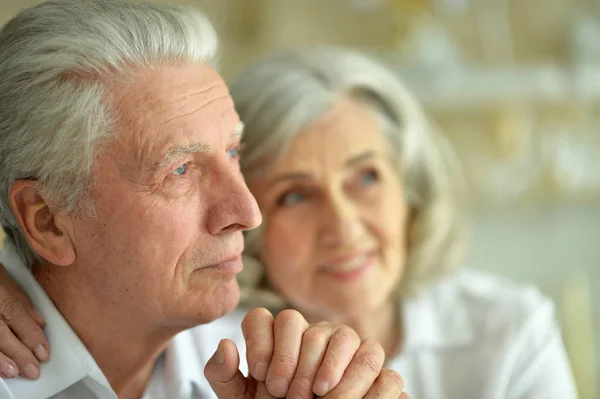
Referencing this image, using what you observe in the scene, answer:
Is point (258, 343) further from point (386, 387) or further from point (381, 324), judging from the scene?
point (381, 324)

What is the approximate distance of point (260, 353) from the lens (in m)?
0.97

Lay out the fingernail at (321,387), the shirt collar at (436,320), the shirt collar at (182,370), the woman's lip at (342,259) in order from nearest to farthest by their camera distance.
→ the fingernail at (321,387) < the shirt collar at (182,370) < the woman's lip at (342,259) < the shirt collar at (436,320)

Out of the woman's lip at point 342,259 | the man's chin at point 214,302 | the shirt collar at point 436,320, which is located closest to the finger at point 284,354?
the man's chin at point 214,302

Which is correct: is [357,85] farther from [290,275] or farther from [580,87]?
[580,87]

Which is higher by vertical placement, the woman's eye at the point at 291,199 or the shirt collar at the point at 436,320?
the woman's eye at the point at 291,199

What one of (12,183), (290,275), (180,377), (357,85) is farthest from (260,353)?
(357,85)

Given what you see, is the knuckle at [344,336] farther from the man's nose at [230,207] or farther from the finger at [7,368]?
the finger at [7,368]

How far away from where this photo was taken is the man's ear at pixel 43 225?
3.52 ft

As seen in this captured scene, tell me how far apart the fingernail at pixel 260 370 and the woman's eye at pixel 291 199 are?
2.14 feet

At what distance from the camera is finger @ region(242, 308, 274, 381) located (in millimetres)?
970

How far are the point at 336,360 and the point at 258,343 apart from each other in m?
0.11

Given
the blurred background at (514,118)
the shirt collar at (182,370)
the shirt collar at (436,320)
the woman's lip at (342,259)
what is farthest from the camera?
the blurred background at (514,118)

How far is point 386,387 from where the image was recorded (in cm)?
99

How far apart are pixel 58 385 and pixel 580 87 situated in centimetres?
222
